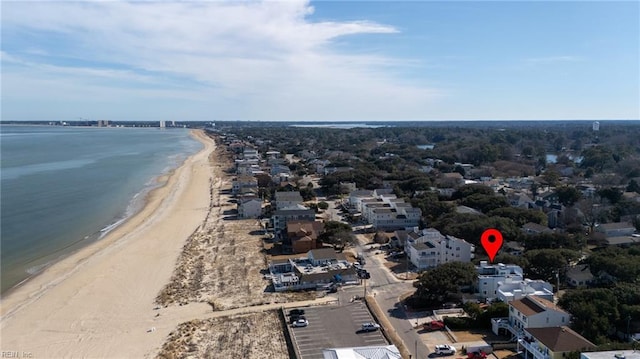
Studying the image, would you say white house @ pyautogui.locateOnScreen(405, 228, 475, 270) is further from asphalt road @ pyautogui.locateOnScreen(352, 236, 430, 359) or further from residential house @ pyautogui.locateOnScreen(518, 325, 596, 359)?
residential house @ pyautogui.locateOnScreen(518, 325, 596, 359)

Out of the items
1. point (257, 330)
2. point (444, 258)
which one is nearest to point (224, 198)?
point (444, 258)

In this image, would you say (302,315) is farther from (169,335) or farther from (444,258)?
(444,258)

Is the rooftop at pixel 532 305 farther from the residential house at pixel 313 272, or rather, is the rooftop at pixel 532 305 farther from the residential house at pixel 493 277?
the residential house at pixel 313 272

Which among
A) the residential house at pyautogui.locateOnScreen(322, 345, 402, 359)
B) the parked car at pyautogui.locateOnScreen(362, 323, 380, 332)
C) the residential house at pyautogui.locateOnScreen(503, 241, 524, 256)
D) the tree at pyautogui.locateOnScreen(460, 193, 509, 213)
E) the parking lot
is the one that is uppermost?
the tree at pyautogui.locateOnScreen(460, 193, 509, 213)

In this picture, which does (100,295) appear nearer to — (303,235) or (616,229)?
(303,235)

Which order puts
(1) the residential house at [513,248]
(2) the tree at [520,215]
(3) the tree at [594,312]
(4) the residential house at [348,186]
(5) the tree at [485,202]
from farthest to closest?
(4) the residential house at [348,186] → (5) the tree at [485,202] → (2) the tree at [520,215] → (1) the residential house at [513,248] → (3) the tree at [594,312]

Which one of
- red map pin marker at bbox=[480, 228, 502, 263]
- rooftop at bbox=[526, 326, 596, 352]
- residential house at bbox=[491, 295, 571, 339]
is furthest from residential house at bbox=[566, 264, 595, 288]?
rooftop at bbox=[526, 326, 596, 352]

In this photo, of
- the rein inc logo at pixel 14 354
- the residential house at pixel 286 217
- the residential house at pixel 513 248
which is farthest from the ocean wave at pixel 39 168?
the residential house at pixel 513 248
